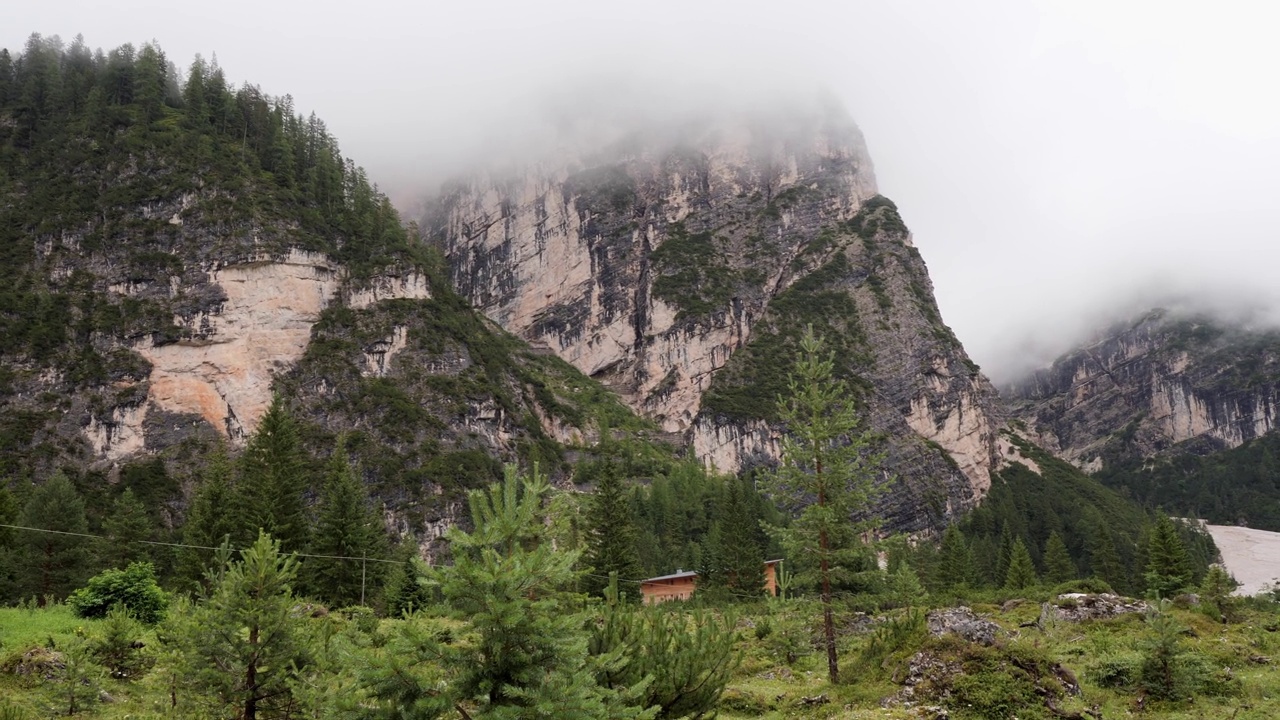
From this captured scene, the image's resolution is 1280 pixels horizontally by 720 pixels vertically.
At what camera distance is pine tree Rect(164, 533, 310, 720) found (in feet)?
38.4

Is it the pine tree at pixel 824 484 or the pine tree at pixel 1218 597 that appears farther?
the pine tree at pixel 1218 597

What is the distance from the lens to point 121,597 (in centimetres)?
2416

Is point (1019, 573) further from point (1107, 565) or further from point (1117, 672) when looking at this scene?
point (1117, 672)

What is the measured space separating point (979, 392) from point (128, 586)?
17013 cm

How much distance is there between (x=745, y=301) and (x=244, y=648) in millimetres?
162909

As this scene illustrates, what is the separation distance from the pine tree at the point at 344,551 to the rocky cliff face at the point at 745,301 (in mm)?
106976

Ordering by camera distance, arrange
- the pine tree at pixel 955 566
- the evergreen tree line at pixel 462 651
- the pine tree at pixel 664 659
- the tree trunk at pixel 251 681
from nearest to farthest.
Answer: the evergreen tree line at pixel 462 651
the pine tree at pixel 664 659
the tree trunk at pixel 251 681
the pine tree at pixel 955 566

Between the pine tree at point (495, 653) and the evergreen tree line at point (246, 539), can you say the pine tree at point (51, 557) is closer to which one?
the evergreen tree line at point (246, 539)

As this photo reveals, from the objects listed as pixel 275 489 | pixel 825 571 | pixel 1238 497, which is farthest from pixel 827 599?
pixel 1238 497

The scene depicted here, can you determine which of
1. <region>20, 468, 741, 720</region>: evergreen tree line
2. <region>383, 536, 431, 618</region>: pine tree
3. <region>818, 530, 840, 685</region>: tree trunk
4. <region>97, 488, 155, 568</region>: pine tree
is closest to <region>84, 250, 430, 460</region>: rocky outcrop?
<region>97, 488, 155, 568</region>: pine tree

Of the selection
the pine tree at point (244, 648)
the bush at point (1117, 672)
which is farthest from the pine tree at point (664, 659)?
the bush at point (1117, 672)

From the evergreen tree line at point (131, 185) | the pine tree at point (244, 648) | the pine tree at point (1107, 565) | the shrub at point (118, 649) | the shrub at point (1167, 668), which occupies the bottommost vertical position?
the pine tree at point (1107, 565)

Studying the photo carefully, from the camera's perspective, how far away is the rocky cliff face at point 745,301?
497 ft

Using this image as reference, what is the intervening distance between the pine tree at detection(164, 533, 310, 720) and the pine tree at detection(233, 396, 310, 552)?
26302 mm
